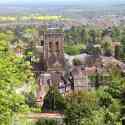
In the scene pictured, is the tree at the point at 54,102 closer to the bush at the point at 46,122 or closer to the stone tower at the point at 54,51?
the bush at the point at 46,122

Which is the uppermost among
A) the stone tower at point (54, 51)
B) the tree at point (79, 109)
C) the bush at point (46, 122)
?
the tree at point (79, 109)

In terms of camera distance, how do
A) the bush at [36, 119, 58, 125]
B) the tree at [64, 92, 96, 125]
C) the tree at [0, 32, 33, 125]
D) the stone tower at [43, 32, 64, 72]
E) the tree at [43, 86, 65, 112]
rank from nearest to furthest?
the tree at [0, 32, 33, 125]
the tree at [64, 92, 96, 125]
the bush at [36, 119, 58, 125]
the tree at [43, 86, 65, 112]
the stone tower at [43, 32, 64, 72]

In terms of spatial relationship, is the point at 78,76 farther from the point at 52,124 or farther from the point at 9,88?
the point at 9,88

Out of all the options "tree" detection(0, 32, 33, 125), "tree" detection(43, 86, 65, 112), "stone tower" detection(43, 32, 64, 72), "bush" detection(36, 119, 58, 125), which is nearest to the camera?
"tree" detection(0, 32, 33, 125)

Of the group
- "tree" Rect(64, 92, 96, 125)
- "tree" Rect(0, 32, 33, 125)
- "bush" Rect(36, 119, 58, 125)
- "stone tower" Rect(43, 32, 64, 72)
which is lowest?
"stone tower" Rect(43, 32, 64, 72)

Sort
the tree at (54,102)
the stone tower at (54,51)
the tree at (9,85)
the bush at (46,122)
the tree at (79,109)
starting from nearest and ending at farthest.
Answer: the tree at (9,85) → the tree at (79,109) → the bush at (46,122) → the tree at (54,102) → the stone tower at (54,51)

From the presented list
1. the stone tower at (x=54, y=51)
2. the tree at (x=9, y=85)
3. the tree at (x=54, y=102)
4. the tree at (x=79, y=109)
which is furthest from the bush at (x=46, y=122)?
the stone tower at (x=54, y=51)

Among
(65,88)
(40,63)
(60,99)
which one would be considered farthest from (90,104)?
(40,63)

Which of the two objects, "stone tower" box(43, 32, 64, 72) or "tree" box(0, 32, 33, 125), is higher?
"tree" box(0, 32, 33, 125)

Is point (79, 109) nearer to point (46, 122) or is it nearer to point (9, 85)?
point (46, 122)

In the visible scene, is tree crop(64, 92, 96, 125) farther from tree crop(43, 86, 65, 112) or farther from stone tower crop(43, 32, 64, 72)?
stone tower crop(43, 32, 64, 72)

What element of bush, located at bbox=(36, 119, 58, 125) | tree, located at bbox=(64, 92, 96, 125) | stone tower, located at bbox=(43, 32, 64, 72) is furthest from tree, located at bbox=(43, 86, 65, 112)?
stone tower, located at bbox=(43, 32, 64, 72)
